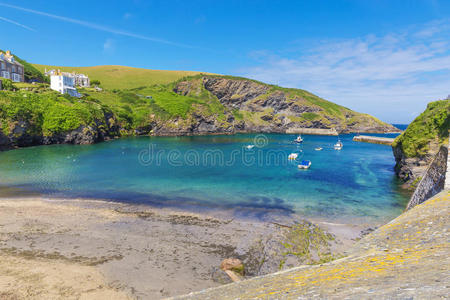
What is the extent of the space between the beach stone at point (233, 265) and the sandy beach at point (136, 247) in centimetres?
44

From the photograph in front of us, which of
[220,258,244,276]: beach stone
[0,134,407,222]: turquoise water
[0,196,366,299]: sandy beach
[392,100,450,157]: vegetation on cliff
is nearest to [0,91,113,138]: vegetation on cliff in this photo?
[0,134,407,222]: turquoise water

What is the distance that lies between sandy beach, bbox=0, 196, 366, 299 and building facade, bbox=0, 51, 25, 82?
117 meters

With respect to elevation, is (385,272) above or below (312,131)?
below

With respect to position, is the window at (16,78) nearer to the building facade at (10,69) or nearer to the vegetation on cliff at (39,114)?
the building facade at (10,69)

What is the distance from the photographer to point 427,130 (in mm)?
33906

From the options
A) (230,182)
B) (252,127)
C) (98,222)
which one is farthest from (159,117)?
(98,222)

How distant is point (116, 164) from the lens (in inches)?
2007

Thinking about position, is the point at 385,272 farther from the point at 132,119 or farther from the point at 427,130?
the point at 132,119

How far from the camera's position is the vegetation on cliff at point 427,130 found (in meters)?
31.4

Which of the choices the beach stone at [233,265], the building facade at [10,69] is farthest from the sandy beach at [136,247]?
the building facade at [10,69]

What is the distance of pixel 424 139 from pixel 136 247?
38428mm

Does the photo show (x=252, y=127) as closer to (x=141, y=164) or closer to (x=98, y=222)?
(x=141, y=164)

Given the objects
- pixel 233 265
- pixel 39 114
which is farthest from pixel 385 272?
pixel 39 114

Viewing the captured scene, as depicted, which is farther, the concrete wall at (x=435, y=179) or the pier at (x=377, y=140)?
the pier at (x=377, y=140)
